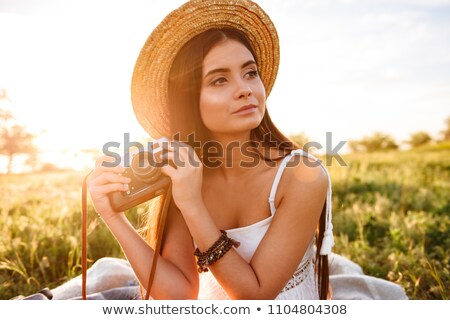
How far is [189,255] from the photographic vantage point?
2332 millimetres

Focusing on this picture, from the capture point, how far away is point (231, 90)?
2115 millimetres

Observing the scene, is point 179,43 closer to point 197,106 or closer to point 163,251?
point 197,106

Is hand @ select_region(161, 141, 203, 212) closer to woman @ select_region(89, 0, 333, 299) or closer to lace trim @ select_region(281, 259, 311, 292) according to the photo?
woman @ select_region(89, 0, 333, 299)

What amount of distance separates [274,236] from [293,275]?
454 mm

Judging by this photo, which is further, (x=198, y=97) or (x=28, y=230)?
(x=28, y=230)

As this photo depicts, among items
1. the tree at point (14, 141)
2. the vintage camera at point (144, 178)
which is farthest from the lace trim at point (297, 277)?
the tree at point (14, 141)

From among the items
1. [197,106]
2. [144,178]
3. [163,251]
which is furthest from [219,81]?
[163,251]

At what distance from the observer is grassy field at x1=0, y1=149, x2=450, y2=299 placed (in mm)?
3168

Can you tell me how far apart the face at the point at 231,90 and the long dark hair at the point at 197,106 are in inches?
2.4

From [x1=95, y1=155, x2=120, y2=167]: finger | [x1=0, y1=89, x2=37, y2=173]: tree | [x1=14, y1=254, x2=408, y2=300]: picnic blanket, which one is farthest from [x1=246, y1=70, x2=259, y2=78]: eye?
[x1=0, y1=89, x2=37, y2=173]: tree

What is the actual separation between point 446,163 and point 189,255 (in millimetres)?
7951

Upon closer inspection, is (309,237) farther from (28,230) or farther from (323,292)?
(28,230)

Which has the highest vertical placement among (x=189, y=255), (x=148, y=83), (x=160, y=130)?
(x=148, y=83)
